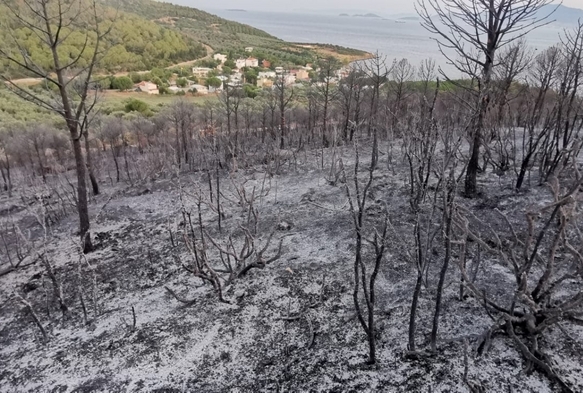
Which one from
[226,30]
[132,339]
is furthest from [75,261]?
[226,30]

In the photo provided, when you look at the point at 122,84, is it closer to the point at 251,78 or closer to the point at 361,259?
→ the point at 251,78

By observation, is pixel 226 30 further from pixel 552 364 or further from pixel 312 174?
pixel 552 364

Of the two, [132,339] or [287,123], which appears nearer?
[132,339]

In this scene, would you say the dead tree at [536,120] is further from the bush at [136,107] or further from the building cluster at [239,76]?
the bush at [136,107]

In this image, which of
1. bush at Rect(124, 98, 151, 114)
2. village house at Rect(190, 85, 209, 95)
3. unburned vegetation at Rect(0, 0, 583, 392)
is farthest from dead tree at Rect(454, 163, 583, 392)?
village house at Rect(190, 85, 209, 95)

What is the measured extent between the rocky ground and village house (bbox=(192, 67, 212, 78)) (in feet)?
124

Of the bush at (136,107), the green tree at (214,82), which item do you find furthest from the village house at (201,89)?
the bush at (136,107)

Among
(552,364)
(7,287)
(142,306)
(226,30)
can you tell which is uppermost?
(226,30)

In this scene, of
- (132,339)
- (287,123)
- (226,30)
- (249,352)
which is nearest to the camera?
(249,352)

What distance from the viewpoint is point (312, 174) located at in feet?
36.5

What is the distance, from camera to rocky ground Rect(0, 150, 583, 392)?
138 inches

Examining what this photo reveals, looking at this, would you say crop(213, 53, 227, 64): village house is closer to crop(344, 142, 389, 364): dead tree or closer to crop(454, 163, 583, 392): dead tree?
crop(344, 142, 389, 364): dead tree

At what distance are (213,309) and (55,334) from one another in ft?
6.51

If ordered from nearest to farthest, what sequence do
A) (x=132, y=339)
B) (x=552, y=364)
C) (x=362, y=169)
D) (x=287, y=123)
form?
(x=552, y=364) → (x=132, y=339) → (x=362, y=169) → (x=287, y=123)
